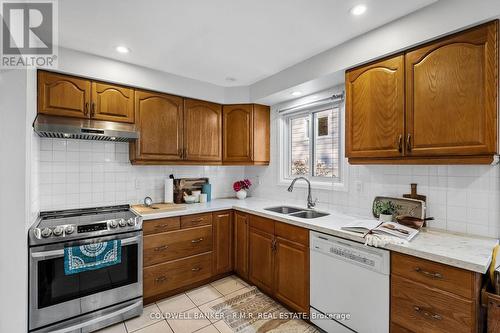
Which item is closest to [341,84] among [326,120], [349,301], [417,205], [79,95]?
[326,120]

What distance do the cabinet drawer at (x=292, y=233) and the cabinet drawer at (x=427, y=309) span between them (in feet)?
2.37

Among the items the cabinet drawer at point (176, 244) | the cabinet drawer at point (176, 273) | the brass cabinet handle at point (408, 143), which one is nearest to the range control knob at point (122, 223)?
the cabinet drawer at point (176, 244)

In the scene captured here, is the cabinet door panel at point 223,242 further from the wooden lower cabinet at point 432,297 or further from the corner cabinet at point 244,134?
the wooden lower cabinet at point 432,297

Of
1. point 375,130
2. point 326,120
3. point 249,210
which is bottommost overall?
point 249,210

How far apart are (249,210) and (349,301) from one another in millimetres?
1289

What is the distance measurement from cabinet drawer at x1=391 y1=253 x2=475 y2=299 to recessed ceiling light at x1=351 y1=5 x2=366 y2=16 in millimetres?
1638

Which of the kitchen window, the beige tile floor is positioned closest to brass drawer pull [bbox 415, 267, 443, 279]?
the kitchen window

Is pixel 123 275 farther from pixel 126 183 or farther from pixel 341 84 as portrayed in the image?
pixel 341 84

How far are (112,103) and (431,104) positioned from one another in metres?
2.77

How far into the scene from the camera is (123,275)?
7.18 feet

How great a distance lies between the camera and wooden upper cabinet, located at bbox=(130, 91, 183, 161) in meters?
2.63

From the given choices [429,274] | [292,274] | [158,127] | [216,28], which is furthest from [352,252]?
[158,127]

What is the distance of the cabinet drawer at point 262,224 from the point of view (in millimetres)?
2453

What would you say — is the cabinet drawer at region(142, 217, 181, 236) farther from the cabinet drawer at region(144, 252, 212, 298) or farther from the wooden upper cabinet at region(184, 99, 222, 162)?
the wooden upper cabinet at region(184, 99, 222, 162)
